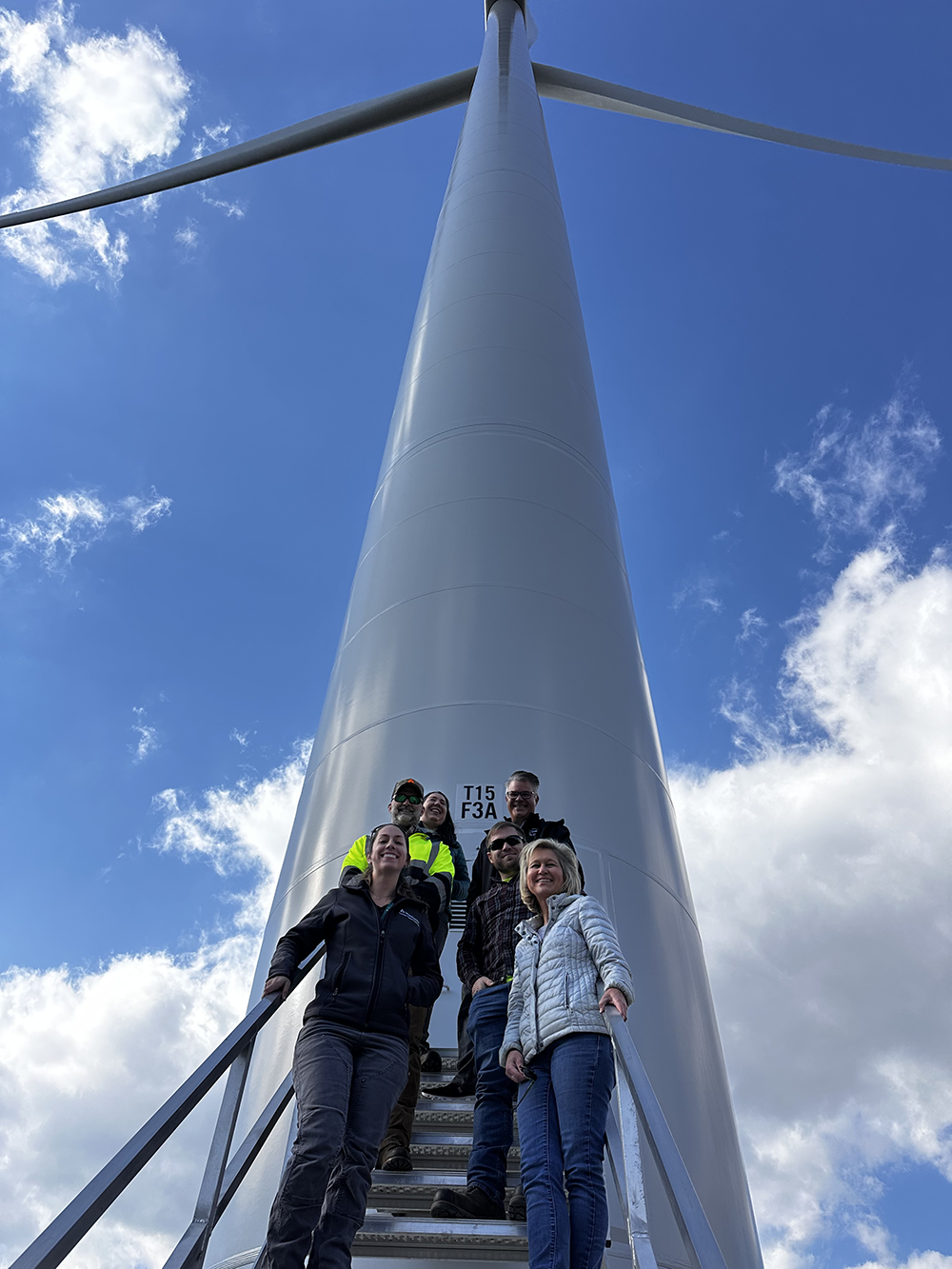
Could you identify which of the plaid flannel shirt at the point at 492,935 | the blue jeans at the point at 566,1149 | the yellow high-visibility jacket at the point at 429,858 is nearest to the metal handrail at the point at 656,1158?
the blue jeans at the point at 566,1149

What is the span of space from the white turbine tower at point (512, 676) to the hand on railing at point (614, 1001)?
1.70 metres

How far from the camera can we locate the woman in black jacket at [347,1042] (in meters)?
3.37

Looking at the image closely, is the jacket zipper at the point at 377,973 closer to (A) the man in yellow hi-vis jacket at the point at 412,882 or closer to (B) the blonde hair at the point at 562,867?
(A) the man in yellow hi-vis jacket at the point at 412,882

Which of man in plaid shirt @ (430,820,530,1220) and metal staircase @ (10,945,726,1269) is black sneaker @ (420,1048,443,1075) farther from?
man in plaid shirt @ (430,820,530,1220)

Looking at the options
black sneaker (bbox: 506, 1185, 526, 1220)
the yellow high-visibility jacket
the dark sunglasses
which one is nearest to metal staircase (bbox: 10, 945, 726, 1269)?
black sneaker (bbox: 506, 1185, 526, 1220)

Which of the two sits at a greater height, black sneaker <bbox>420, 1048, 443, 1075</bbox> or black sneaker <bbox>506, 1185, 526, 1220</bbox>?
black sneaker <bbox>420, 1048, 443, 1075</bbox>

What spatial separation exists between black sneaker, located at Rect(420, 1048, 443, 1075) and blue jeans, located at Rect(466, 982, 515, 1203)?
95 centimetres

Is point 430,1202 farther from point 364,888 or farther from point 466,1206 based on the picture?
point 364,888

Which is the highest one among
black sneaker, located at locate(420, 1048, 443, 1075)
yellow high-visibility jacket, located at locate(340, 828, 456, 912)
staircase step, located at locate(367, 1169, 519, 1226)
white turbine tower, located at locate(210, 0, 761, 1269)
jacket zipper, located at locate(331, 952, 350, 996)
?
white turbine tower, located at locate(210, 0, 761, 1269)

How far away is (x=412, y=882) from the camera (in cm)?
476

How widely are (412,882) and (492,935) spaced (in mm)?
456

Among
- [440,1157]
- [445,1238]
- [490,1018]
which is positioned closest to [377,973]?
[490,1018]

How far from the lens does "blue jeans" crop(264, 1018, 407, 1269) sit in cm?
333

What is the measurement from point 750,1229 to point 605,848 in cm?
227
